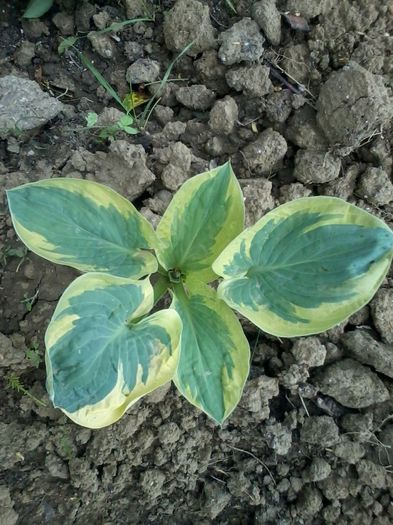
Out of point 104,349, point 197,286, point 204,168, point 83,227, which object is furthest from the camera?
point 204,168

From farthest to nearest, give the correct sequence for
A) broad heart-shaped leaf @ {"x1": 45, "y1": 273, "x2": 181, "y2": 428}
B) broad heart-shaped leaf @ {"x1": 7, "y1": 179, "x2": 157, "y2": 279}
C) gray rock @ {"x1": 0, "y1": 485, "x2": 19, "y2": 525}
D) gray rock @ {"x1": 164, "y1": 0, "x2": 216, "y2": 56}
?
1. gray rock @ {"x1": 164, "y1": 0, "x2": 216, "y2": 56}
2. gray rock @ {"x1": 0, "y1": 485, "x2": 19, "y2": 525}
3. broad heart-shaped leaf @ {"x1": 7, "y1": 179, "x2": 157, "y2": 279}
4. broad heart-shaped leaf @ {"x1": 45, "y1": 273, "x2": 181, "y2": 428}

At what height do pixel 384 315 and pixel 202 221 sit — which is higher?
pixel 202 221

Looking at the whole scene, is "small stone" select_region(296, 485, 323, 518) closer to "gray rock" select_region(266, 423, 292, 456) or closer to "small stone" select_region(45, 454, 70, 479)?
"gray rock" select_region(266, 423, 292, 456)

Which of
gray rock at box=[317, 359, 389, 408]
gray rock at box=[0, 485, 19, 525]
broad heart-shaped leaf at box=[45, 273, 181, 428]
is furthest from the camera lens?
gray rock at box=[317, 359, 389, 408]

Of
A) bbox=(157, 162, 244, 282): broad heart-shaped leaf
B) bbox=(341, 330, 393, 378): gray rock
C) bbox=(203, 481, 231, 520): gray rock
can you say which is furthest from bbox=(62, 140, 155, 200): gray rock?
bbox=(203, 481, 231, 520): gray rock

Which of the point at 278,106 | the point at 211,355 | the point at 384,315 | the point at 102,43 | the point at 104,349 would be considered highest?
the point at 102,43

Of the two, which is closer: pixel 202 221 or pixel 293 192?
pixel 202 221

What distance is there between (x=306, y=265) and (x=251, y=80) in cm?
68

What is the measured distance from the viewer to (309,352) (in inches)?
58.9

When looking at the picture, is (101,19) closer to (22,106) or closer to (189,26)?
(189,26)

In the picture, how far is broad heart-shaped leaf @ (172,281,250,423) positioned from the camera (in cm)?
123

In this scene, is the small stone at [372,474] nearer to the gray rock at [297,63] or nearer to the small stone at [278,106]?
the small stone at [278,106]

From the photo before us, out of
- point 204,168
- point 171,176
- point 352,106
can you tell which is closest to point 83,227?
point 171,176

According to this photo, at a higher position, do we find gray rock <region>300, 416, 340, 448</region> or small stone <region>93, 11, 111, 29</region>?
small stone <region>93, 11, 111, 29</region>
